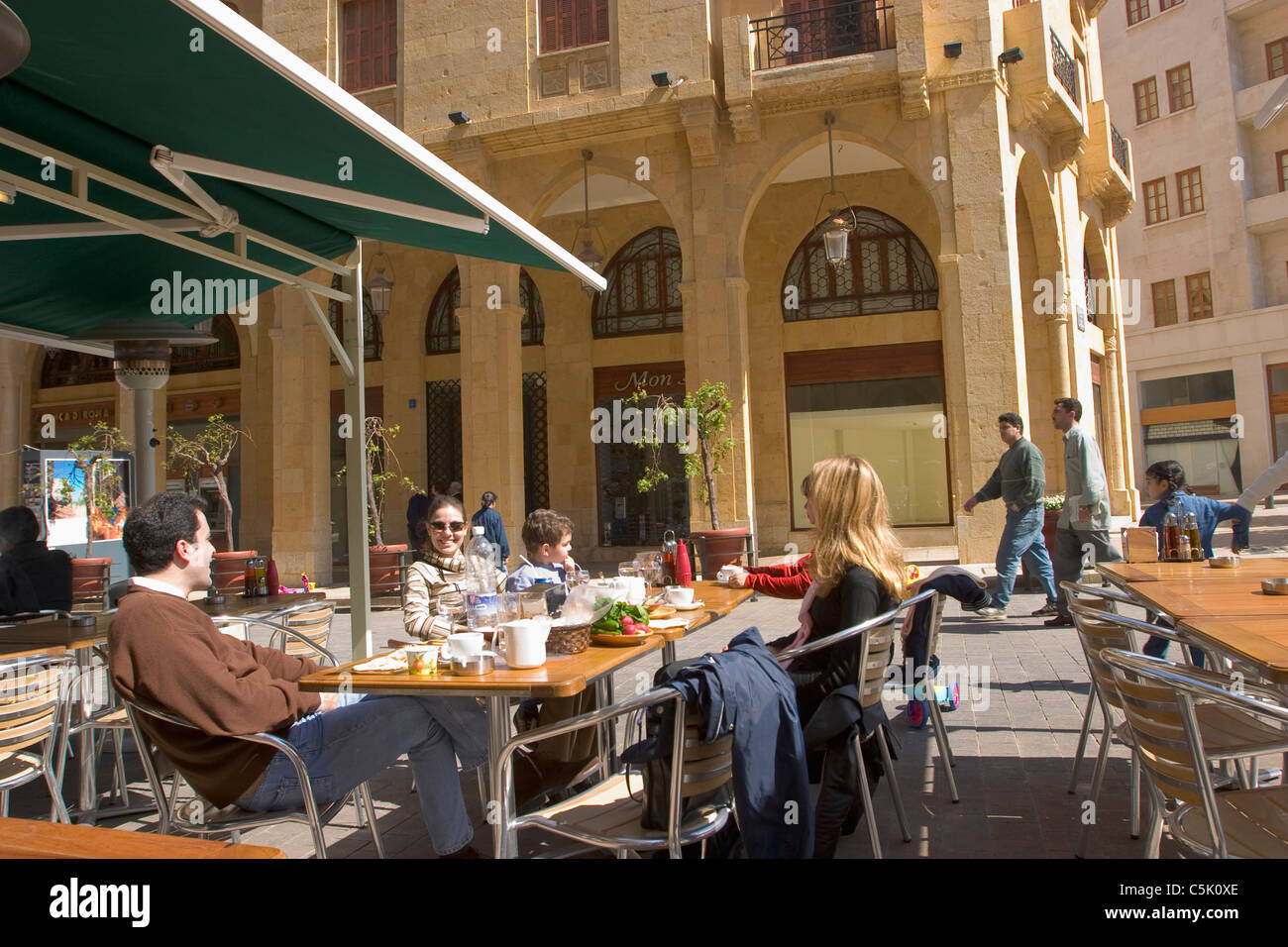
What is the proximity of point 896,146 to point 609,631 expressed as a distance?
12032mm

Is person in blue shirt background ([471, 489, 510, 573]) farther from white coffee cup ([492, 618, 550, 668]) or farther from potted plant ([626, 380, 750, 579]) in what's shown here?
white coffee cup ([492, 618, 550, 668])

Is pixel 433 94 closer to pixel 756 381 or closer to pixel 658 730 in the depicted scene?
pixel 756 381

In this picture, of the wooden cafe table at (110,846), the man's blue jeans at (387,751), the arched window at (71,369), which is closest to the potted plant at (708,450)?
the man's blue jeans at (387,751)

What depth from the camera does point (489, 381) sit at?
14.7 meters

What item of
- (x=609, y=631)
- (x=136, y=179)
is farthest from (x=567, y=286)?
(x=609, y=631)

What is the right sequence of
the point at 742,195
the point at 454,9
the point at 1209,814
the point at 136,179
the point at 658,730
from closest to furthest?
1. the point at 1209,814
2. the point at 658,730
3. the point at 136,179
4. the point at 742,195
5. the point at 454,9

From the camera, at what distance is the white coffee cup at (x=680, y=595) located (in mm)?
4270

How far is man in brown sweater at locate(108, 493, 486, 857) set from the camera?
282 centimetres

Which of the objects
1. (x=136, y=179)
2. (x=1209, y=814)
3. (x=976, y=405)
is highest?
(x=136, y=179)

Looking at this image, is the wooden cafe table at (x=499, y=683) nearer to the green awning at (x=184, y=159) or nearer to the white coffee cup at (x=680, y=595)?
the white coffee cup at (x=680, y=595)

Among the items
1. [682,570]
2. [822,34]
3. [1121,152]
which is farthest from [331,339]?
[1121,152]

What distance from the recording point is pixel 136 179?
5336 millimetres

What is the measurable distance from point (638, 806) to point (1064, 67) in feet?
52.1

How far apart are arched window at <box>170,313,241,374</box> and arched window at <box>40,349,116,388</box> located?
247 cm
